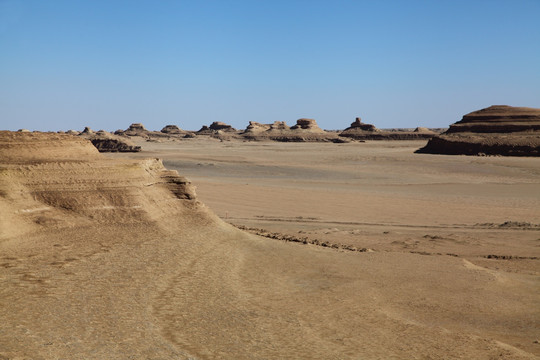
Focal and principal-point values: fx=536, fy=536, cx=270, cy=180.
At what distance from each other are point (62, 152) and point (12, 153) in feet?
2.59

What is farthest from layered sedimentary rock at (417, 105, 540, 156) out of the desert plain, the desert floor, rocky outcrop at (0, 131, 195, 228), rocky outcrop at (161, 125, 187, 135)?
rocky outcrop at (161, 125, 187, 135)

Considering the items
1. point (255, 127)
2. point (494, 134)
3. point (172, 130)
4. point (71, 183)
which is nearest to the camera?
point (71, 183)

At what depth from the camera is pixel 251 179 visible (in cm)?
2866

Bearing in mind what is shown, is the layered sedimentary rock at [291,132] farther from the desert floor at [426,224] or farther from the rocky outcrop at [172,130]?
the desert floor at [426,224]

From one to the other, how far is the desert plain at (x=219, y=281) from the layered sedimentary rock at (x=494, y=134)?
31.9 meters

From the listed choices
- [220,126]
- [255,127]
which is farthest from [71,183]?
[220,126]

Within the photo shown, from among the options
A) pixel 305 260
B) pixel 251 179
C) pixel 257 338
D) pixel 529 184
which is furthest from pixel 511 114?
pixel 257 338

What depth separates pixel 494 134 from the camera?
156 feet

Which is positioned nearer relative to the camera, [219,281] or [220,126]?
[219,281]

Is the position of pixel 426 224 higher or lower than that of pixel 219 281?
lower

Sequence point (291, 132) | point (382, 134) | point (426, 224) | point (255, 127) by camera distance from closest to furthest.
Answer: point (426, 224) < point (382, 134) < point (291, 132) < point (255, 127)

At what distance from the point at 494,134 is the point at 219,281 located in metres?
45.7

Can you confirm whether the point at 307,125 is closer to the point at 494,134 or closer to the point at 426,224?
the point at 494,134

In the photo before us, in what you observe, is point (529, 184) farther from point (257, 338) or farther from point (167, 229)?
point (257, 338)
